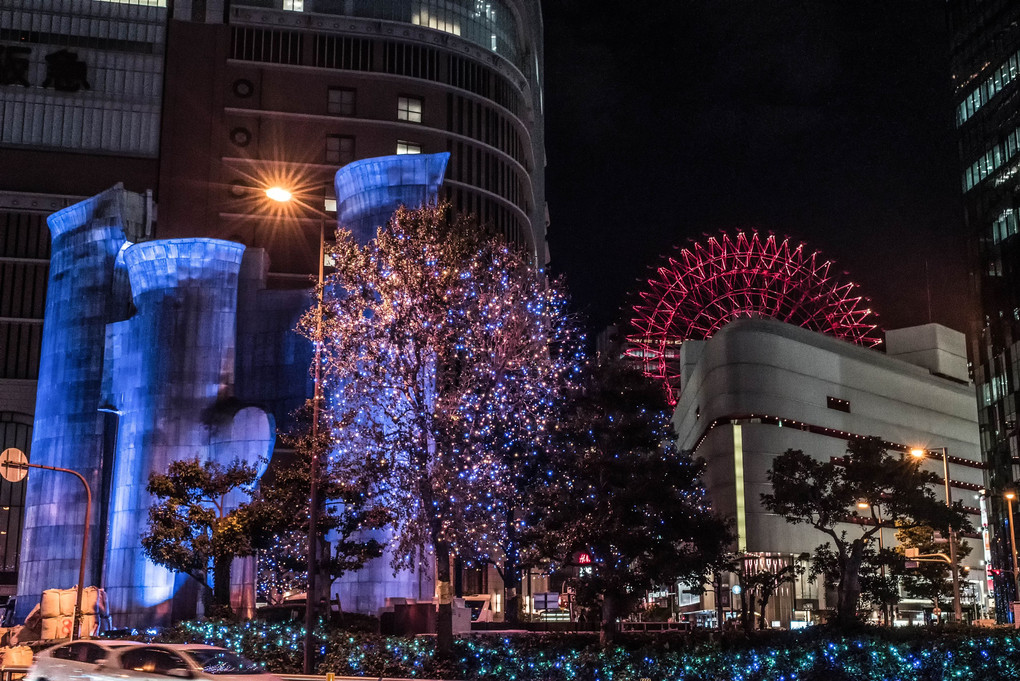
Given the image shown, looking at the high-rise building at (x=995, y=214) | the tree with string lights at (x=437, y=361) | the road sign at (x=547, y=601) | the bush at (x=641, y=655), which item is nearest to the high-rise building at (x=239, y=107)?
the road sign at (x=547, y=601)

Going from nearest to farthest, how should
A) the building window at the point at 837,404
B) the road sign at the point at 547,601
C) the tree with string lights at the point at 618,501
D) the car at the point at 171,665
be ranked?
the car at the point at 171,665, the tree with string lights at the point at 618,501, the road sign at the point at 547,601, the building window at the point at 837,404

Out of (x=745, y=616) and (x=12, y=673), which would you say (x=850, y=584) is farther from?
(x=12, y=673)

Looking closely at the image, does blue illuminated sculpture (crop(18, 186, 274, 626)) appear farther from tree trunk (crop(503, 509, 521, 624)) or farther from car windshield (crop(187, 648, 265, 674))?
car windshield (crop(187, 648, 265, 674))

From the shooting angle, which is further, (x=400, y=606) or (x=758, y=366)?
(x=758, y=366)

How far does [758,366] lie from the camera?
3009 inches

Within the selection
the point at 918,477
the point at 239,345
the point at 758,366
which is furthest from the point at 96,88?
the point at 918,477

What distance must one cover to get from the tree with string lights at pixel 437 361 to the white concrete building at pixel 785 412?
41.6m

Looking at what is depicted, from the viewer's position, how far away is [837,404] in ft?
271

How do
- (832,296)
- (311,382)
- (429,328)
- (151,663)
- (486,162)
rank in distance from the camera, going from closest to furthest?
(151,663) → (429,328) → (311,382) → (832,296) → (486,162)

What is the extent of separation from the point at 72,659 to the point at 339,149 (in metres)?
69.6

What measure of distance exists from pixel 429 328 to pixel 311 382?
74.2 feet

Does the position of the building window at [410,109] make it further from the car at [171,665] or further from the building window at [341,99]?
the car at [171,665]

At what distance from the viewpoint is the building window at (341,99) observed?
87250mm

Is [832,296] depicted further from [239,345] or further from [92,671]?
[92,671]
